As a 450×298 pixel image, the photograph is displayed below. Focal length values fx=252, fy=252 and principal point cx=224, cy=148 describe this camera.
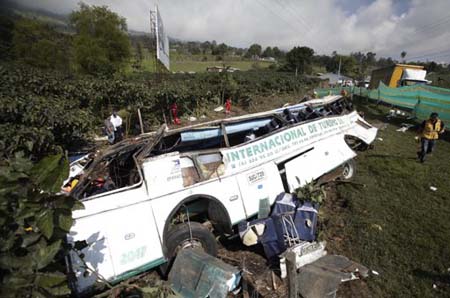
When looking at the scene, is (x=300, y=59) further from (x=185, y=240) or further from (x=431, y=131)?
(x=185, y=240)

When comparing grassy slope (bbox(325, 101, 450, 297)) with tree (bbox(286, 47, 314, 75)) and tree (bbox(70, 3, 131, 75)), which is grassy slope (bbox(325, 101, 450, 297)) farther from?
tree (bbox(286, 47, 314, 75))

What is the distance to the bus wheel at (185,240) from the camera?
149 inches

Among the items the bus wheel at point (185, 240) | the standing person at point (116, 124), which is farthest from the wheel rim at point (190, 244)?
the standing person at point (116, 124)

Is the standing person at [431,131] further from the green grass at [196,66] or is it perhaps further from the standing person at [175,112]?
the green grass at [196,66]

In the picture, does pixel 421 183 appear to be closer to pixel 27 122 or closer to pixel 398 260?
pixel 398 260

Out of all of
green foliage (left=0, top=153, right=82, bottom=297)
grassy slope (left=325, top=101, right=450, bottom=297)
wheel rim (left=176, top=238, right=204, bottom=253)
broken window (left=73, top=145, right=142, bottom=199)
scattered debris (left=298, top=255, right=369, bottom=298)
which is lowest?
grassy slope (left=325, top=101, right=450, bottom=297)

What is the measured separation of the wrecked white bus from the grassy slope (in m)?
1.13

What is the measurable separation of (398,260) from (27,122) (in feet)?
29.8

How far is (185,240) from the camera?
3902mm

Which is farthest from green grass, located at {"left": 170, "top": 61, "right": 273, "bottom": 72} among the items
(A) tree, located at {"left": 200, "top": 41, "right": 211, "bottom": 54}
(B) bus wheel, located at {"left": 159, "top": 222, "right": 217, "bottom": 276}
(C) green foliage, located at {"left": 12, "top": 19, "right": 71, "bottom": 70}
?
(B) bus wheel, located at {"left": 159, "top": 222, "right": 217, "bottom": 276}

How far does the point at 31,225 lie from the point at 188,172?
7.95ft

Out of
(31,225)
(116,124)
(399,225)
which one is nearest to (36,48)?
(116,124)

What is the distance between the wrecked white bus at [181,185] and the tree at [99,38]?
3728cm

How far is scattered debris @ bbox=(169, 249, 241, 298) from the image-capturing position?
324 centimetres
